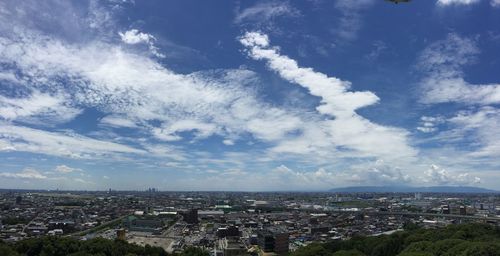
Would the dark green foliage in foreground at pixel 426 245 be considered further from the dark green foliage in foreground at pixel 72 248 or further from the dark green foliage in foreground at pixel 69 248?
the dark green foliage in foreground at pixel 69 248

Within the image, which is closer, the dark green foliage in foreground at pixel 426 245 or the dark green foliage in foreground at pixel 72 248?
the dark green foliage in foreground at pixel 426 245

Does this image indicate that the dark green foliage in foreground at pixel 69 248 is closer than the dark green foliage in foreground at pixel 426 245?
No

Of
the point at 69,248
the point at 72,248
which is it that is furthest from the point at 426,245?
the point at 69,248

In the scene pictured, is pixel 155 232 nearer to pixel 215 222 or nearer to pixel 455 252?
pixel 215 222

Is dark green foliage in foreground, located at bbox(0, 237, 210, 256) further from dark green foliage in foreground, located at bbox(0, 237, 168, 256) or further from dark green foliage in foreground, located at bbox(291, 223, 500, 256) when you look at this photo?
dark green foliage in foreground, located at bbox(291, 223, 500, 256)

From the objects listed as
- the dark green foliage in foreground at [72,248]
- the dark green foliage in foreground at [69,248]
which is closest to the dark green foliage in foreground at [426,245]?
the dark green foliage in foreground at [72,248]

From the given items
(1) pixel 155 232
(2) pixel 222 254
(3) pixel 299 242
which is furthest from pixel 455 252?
(1) pixel 155 232

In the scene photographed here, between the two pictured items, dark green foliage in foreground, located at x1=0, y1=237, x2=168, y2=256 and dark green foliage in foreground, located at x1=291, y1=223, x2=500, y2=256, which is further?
dark green foliage in foreground, located at x1=0, y1=237, x2=168, y2=256

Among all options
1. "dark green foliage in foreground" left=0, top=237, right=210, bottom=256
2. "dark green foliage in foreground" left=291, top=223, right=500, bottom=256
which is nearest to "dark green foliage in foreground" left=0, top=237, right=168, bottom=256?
"dark green foliage in foreground" left=0, top=237, right=210, bottom=256
